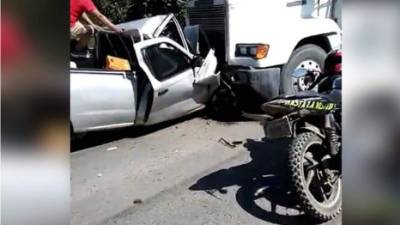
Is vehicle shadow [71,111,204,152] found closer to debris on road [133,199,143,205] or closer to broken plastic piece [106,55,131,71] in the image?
broken plastic piece [106,55,131,71]

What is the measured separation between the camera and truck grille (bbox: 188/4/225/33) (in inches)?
303

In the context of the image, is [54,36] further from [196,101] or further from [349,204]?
[196,101]

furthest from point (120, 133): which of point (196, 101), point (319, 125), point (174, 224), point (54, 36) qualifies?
point (54, 36)

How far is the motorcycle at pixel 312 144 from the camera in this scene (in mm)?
4047

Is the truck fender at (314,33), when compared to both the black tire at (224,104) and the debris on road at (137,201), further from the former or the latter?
the debris on road at (137,201)

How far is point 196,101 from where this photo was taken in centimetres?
737

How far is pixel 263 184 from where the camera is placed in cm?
500

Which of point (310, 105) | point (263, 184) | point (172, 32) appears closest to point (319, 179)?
point (310, 105)

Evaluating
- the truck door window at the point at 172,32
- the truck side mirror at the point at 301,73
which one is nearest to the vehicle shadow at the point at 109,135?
the truck door window at the point at 172,32

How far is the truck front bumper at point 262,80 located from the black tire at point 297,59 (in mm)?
98

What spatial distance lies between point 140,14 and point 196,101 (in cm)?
625

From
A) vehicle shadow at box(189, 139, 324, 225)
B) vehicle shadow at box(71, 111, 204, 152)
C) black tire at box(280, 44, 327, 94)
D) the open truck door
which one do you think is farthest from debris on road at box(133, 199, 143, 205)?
black tire at box(280, 44, 327, 94)

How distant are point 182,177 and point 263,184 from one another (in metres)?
0.82

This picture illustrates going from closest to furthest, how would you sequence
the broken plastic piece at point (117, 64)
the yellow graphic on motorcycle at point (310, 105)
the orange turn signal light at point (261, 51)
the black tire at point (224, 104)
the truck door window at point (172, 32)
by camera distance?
the yellow graphic on motorcycle at point (310, 105)
the broken plastic piece at point (117, 64)
the orange turn signal light at point (261, 51)
the truck door window at point (172, 32)
the black tire at point (224, 104)
